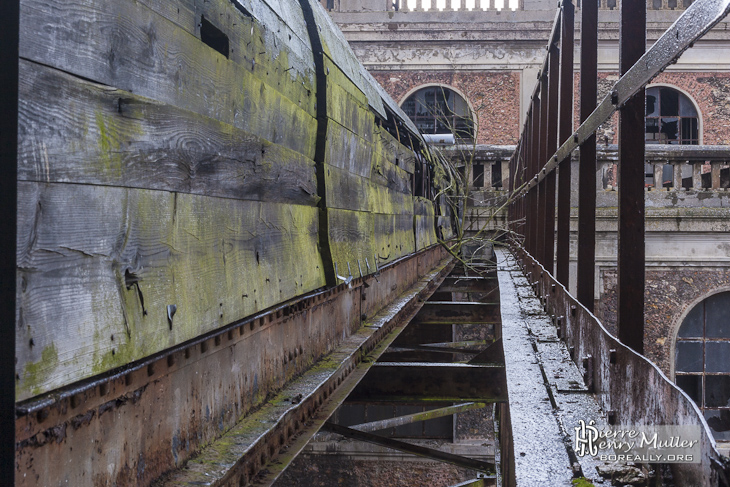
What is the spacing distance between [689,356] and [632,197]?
609 inches

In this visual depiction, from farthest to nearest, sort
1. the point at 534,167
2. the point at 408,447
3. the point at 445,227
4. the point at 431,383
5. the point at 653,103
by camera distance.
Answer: the point at 653,103
the point at 445,227
the point at 534,167
the point at 408,447
the point at 431,383

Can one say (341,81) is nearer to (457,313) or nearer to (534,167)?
(457,313)

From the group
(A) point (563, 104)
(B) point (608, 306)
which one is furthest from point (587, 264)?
(B) point (608, 306)

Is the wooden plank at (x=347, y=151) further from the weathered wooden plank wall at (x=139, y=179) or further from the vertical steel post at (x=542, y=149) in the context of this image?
the vertical steel post at (x=542, y=149)

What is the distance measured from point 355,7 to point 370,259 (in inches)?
777

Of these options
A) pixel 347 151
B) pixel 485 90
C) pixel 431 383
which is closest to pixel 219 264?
pixel 347 151

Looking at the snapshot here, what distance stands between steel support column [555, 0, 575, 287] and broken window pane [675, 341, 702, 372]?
12.9 metres

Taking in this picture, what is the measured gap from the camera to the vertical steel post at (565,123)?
5.02 m

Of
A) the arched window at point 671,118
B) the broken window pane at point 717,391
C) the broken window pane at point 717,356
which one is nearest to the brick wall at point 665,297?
the broken window pane at point 717,356

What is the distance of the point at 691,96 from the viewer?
70.9 feet

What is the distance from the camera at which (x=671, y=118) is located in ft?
72.0

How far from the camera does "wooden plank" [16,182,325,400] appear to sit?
1.32 m

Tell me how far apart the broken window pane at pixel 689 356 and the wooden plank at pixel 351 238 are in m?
13.8

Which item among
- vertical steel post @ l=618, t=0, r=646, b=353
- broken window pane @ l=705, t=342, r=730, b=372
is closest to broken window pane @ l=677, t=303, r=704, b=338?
broken window pane @ l=705, t=342, r=730, b=372
